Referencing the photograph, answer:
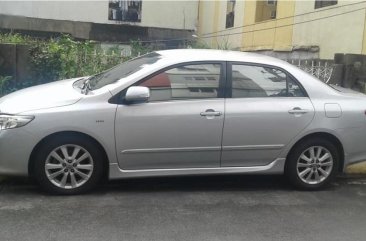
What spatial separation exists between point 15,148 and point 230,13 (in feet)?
68.1

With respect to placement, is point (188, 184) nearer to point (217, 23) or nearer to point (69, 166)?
point (69, 166)

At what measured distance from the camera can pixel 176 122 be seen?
548 centimetres

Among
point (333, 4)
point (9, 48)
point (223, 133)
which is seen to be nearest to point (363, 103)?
point (223, 133)

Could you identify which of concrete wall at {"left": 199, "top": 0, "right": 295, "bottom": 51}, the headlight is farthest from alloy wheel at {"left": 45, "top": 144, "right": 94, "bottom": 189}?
concrete wall at {"left": 199, "top": 0, "right": 295, "bottom": 51}

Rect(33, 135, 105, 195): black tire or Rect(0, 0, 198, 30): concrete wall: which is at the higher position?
Rect(0, 0, 198, 30): concrete wall

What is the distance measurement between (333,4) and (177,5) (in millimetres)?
15920

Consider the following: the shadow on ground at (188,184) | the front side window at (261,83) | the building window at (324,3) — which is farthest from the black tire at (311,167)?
the building window at (324,3)

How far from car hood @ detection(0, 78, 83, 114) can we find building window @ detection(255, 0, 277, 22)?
16353 millimetres

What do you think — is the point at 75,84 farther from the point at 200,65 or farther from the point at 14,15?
the point at 14,15

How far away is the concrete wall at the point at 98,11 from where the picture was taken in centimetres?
2811

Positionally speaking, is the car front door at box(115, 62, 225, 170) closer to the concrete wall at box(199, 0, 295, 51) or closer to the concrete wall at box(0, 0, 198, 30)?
the concrete wall at box(199, 0, 295, 51)

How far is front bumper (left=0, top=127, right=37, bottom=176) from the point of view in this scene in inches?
203

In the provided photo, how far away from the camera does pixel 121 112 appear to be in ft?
17.6

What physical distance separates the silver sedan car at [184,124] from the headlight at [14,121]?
13mm
